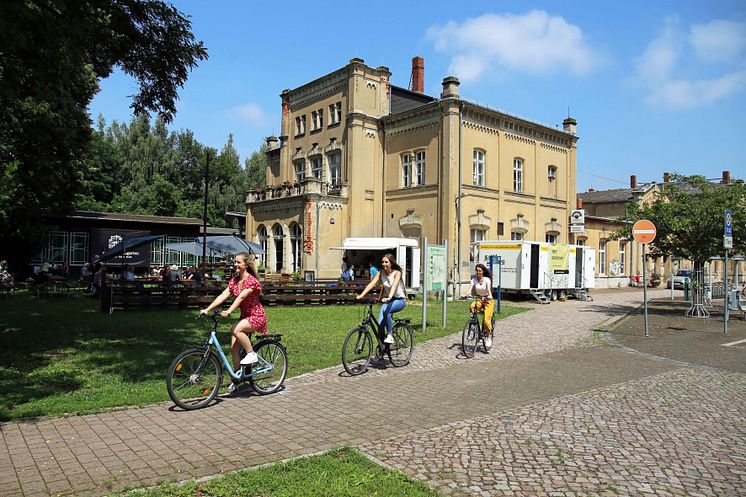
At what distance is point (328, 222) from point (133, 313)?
635 inches

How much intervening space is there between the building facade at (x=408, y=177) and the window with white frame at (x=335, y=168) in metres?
0.06

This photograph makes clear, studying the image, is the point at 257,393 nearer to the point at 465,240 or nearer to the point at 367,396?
the point at 367,396

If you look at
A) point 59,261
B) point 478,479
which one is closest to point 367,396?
point 478,479

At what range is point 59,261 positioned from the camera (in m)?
33.3

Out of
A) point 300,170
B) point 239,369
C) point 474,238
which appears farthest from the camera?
point 300,170

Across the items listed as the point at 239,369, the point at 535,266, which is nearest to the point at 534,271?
the point at 535,266

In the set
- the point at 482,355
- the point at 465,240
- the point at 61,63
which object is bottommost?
the point at 482,355

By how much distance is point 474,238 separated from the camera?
1182 inches

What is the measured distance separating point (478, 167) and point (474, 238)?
3.95 m

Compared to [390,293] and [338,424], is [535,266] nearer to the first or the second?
[390,293]

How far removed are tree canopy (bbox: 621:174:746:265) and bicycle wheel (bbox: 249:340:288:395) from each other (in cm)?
1571

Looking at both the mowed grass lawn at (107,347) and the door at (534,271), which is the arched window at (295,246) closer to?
the door at (534,271)

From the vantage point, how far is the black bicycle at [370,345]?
28.3 ft

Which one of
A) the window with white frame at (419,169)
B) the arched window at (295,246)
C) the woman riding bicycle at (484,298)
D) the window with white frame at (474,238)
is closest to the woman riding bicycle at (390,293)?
the woman riding bicycle at (484,298)
